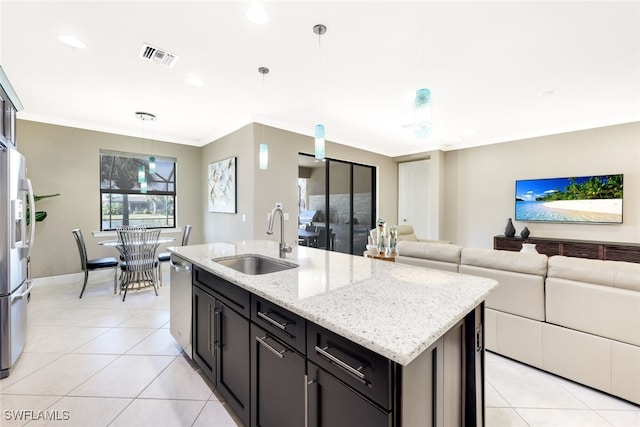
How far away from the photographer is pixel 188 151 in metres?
5.59

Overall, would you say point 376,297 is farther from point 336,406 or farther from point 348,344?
point 336,406

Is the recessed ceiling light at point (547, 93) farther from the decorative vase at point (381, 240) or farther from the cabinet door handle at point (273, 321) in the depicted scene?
the cabinet door handle at point (273, 321)

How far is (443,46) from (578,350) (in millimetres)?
2538

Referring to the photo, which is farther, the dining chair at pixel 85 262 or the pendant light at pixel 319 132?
the dining chair at pixel 85 262

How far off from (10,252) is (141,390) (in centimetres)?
→ 148

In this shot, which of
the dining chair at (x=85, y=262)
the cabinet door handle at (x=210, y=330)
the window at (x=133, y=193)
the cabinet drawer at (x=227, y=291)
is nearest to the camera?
the cabinet drawer at (x=227, y=291)

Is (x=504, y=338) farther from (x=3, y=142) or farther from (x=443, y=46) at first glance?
(x=3, y=142)

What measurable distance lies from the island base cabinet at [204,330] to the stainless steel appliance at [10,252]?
1.40m

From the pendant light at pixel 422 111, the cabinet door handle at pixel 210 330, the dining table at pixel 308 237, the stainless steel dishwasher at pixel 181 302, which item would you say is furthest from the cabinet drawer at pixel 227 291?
the dining table at pixel 308 237

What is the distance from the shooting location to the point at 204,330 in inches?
76.2

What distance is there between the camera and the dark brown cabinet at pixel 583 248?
3.89 meters

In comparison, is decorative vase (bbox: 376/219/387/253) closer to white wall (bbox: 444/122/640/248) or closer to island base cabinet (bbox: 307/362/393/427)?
island base cabinet (bbox: 307/362/393/427)

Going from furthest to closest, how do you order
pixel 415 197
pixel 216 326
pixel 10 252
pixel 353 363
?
pixel 415 197
pixel 10 252
pixel 216 326
pixel 353 363

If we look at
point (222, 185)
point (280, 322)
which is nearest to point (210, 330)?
point (280, 322)
